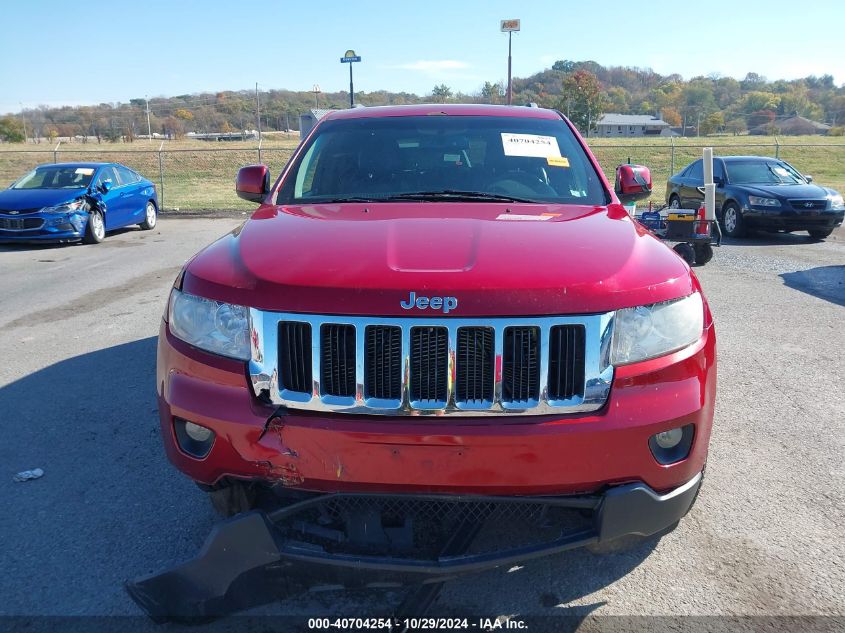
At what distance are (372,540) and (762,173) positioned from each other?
547 inches

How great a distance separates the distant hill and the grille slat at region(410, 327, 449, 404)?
6247cm

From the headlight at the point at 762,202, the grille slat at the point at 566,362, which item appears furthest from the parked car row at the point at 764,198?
the grille slat at the point at 566,362

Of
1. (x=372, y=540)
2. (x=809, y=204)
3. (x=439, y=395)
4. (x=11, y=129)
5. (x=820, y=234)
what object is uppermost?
(x=11, y=129)

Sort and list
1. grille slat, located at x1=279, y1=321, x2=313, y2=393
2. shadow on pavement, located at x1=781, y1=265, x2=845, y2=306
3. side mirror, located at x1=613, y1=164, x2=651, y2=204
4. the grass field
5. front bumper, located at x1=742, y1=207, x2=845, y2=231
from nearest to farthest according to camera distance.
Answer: grille slat, located at x1=279, y1=321, x2=313, y2=393 → side mirror, located at x1=613, y1=164, x2=651, y2=204 → shadow on pavement, located at x1=781, y1=265, x2=845, y2=306 → front bumper, located at x1=742, y1=207, x2=845, y2=231 → the grass field

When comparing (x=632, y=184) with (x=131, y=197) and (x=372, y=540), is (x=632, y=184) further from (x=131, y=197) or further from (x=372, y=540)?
(x=131, y=197)

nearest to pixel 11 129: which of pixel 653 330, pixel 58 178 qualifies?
pixel 58 178

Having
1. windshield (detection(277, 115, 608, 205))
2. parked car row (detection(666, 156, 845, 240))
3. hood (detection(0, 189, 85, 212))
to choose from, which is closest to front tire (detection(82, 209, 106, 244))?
hood (detection(0, 189, 85, 212))

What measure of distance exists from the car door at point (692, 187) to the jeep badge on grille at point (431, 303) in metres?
12.8

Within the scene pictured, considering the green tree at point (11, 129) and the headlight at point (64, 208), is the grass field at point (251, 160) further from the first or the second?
the green tree at point (11, 129)

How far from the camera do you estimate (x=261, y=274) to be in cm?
245

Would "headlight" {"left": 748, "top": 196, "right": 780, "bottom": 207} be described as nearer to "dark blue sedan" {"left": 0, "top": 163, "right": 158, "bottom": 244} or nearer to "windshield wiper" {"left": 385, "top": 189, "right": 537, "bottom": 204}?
"windshield wiper" {"left": 385, "top": 189, "right": 537, "bottom": 204}

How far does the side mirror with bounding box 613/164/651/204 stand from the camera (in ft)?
14.2

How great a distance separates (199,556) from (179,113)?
3768 inches

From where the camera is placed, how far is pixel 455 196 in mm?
3502
